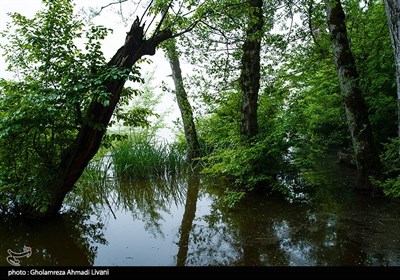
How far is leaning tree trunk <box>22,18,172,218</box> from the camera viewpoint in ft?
11.0

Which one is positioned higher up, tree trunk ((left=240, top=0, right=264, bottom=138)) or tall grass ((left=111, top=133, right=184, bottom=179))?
tree trunk ((left=240, top=0, right=264, bottom=138))

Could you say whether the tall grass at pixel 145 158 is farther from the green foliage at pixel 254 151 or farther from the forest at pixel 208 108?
the green foliage at pixel 254 151

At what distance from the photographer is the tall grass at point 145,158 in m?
6.42

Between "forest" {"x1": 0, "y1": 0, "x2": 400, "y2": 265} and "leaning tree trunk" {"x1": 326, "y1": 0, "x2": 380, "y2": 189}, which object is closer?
"forest" {"x1": 0, "y1": 0, "x2": 400, "y2": 265}

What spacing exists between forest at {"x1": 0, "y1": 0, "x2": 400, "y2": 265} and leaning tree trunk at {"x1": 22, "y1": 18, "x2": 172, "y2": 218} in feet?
0.05

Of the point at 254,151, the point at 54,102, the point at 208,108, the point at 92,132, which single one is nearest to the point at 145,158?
the point at 208,108

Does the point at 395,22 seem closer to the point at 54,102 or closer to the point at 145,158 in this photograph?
the point at 54,102

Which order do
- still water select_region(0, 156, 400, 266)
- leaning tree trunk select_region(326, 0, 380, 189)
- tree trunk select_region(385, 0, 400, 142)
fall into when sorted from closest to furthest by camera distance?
tree trunk select_region(385, 0, 400, 142) → still water select_region(0, 156, 400, 266) → leaning tree trunk select_region(326, 0, 380, 189)

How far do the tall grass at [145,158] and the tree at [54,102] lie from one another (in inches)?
104

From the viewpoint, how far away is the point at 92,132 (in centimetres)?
344

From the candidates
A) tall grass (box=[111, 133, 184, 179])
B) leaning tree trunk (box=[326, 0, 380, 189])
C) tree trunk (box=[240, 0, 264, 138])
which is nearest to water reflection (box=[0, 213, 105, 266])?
tall grass (box=[111, 133, 184, 179])

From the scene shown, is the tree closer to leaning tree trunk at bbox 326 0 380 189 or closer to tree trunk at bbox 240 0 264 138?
tree trunk at bbox 240 0 264 138

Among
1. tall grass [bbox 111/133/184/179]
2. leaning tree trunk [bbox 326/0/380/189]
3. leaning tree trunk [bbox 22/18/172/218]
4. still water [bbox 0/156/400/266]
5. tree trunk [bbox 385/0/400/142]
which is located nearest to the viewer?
tree trunk [bbox 385/0/400/142]
